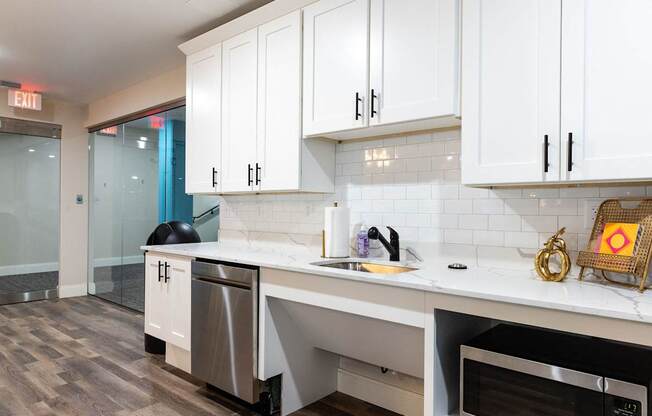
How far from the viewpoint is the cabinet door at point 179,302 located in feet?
9.55

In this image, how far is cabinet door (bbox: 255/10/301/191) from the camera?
8.69 feet

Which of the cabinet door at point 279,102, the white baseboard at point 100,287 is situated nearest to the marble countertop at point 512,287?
the cabinet door at point 279,102

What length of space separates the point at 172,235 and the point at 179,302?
89 centimetres

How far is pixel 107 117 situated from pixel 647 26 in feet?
18.2

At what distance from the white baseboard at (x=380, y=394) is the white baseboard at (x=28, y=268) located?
15.3 ft

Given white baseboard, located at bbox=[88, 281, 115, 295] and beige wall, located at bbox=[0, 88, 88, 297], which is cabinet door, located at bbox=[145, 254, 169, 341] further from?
beige wall, located at bbox=[0, 88, 88, 297]

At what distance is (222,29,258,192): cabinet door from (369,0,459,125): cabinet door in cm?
99

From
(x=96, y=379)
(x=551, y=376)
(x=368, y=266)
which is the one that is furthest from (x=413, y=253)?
(x=96, y=379)

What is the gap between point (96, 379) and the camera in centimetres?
302

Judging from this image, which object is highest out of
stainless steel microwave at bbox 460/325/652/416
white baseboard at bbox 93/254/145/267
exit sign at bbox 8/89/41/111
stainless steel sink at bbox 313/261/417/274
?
exit sign at bbox 8/89/41/111

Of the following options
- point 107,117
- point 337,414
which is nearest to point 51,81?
point 107,117

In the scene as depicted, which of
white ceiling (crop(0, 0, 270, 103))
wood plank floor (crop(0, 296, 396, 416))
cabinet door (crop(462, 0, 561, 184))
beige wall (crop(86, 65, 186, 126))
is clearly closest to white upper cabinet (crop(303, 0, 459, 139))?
cabinet door (crop(462, 0, 561, 184))

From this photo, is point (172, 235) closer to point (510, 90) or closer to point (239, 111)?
point (239, 111)

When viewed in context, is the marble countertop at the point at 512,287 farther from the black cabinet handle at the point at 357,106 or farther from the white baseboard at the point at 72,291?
the white baseboard at the point at 72,291
